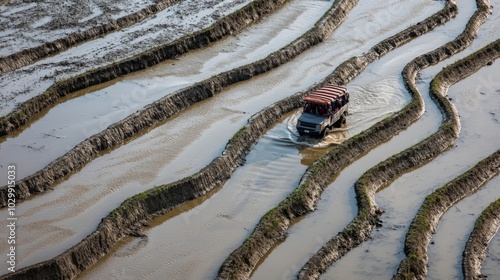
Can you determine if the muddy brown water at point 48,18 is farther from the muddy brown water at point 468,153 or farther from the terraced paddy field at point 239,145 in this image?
the muddy brown water at point 468,153

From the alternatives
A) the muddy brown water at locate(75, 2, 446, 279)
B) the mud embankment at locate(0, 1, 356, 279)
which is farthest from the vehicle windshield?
the muddy brown water at locate(75, 2, 446, 279)

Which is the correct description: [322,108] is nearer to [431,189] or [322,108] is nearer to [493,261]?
[431,189]

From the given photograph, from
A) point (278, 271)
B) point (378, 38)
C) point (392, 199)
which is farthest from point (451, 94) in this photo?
point (278, 271)

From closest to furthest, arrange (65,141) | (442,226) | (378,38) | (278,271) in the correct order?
(278,271), (442,226), (65,141), (378,38)

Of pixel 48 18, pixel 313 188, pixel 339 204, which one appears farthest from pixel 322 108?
pixel 48 18

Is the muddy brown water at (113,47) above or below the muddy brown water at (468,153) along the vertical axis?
above

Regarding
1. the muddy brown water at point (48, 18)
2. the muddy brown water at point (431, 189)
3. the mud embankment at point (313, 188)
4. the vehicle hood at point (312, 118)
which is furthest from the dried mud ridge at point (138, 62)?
the muddy brown water at point (431, 189)

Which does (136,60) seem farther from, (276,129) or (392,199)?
(392,199)

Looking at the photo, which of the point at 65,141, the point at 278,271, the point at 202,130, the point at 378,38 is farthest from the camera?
the point at 378,38
